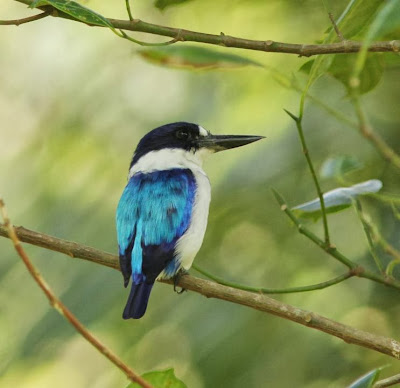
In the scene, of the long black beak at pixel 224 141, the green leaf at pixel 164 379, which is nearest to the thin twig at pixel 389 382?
the green leaf at pixel 164 379

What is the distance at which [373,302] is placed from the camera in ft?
6.97

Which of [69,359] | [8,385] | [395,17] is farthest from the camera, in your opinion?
[69,359]

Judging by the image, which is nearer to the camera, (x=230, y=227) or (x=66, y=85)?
(x=230, y=227)

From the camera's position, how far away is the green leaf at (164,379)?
1.32 meters

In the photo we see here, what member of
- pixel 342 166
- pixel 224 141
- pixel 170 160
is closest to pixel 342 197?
pixel 342 166

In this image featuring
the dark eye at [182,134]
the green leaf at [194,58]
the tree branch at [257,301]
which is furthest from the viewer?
the dark eye at [182,134]

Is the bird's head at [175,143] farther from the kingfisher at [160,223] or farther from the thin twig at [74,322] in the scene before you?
the thin twig at [74,322]

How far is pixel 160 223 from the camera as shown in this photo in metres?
2.23

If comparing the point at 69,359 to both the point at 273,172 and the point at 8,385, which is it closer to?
the point at 8,385

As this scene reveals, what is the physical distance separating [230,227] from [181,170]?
359 mm

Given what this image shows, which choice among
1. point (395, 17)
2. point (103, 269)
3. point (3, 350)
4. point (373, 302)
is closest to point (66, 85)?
point (103, 269)

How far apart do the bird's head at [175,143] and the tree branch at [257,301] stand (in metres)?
0.78

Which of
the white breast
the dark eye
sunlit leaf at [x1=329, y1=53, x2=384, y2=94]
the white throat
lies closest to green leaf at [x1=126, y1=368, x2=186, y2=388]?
sunlit leaf at [x1=329, y1=53, x2=384, y2=94]

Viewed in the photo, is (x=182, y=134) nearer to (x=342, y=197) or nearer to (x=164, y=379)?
(x=342, y=197)
